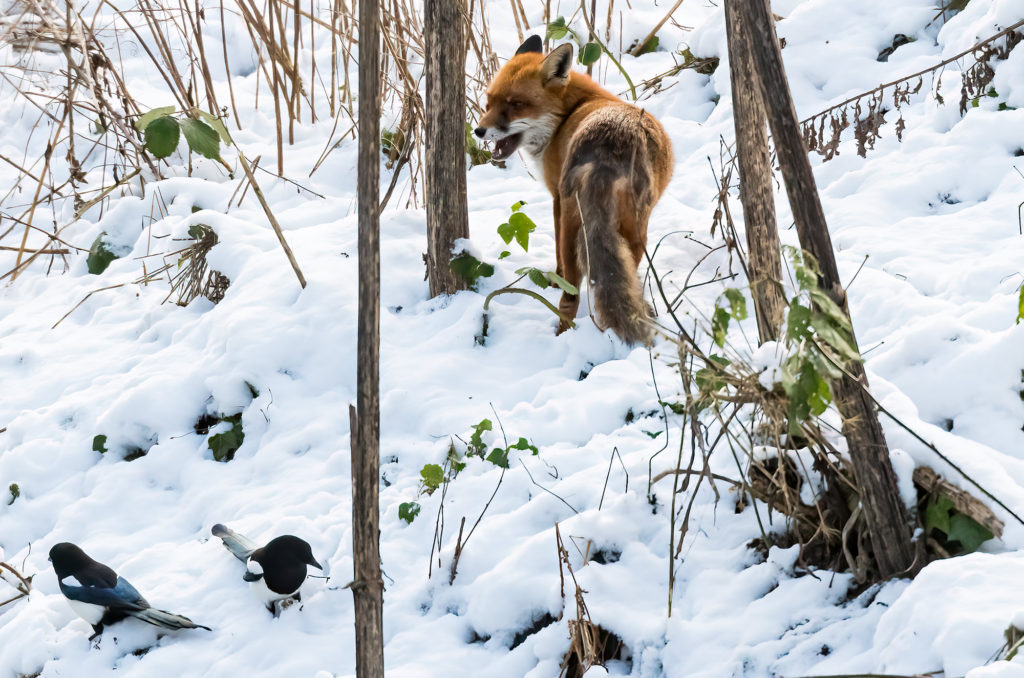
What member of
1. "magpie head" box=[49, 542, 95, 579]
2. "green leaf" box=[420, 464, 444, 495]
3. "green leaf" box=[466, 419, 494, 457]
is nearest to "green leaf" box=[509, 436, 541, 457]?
"green leaf" box=[466, 419, 494, 457]

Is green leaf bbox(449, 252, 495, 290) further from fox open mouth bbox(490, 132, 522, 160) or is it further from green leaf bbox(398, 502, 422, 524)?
green leaf bbox(398, 502, 422, 524)

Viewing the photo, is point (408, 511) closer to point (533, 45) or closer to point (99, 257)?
point (533, 45)

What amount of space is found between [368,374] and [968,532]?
1.50 m

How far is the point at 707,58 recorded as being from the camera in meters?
6.15

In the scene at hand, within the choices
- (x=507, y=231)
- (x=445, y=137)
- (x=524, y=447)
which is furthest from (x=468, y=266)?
(x=524, y=447)

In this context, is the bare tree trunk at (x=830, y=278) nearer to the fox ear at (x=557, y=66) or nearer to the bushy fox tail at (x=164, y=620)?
the bushy fox tail at (x=164, y=620)

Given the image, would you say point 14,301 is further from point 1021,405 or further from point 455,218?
point 1021,405

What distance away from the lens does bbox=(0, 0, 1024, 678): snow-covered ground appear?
231 centimetres

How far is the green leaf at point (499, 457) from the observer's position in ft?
10.3

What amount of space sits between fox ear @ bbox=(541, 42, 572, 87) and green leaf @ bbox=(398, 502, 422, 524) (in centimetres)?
236

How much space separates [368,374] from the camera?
159 cm

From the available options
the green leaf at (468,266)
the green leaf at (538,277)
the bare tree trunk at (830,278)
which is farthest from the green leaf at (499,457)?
the bare tree trunk at (830,278)

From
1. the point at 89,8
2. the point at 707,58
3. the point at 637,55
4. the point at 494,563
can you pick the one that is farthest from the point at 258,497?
the point at 89,8

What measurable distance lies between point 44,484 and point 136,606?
136 cm
